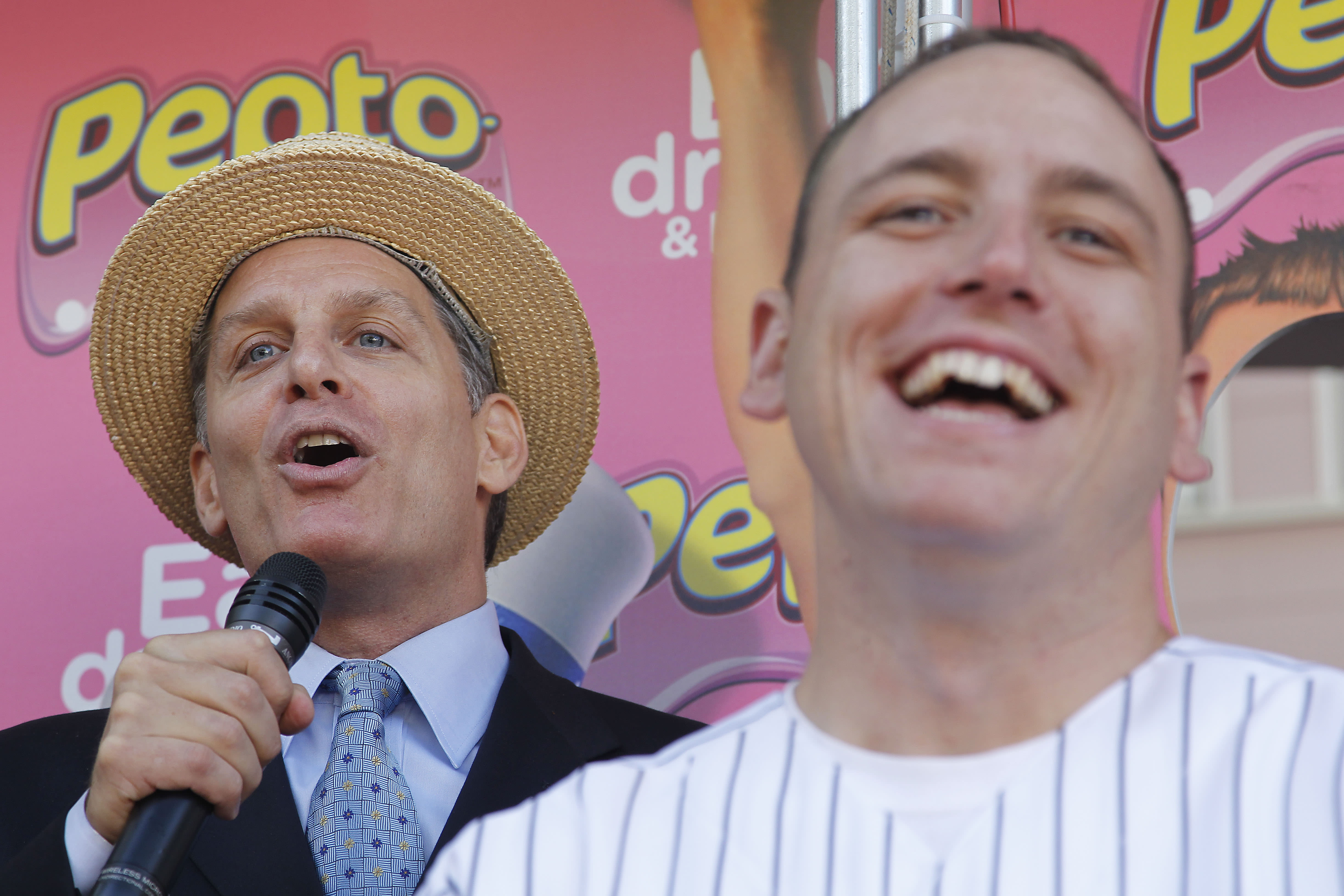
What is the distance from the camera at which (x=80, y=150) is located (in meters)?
2.69

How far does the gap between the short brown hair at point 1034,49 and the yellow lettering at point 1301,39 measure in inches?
40.3

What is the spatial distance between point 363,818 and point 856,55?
3.64 feet

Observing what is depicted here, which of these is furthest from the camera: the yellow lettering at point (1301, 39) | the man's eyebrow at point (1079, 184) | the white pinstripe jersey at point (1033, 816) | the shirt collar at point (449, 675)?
the yellow lettering at point (1301, 39)

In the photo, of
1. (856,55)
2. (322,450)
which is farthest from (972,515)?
(322,450)

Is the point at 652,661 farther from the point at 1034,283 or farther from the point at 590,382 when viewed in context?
the point at 1034,283

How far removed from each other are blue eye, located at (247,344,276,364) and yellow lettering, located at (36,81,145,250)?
0.80 metres

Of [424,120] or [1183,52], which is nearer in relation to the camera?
[1183,52]

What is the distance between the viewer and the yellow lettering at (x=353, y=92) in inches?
103

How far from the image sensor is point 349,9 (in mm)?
2639

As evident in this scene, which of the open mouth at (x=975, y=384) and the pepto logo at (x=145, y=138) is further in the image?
the pepto logo at (x=145, y=138)

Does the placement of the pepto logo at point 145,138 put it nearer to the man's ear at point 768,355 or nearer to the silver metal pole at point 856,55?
the silver metal pole at point 856,55

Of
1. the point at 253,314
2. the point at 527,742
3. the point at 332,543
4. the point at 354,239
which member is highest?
the point at 354,239

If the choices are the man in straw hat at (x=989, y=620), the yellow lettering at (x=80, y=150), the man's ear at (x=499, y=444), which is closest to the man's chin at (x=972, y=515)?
the man in straw hat at (x=989, y=620)

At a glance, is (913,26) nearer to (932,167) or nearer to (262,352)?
(932,167)
